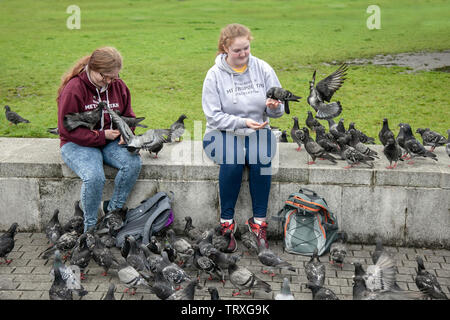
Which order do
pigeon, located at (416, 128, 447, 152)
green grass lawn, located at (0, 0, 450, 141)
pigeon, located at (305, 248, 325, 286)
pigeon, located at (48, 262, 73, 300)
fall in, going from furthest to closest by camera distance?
green grass lawn, located at (0, 0, 450, 141) → pigeon, located at (416, 128, 447, 152) → pigeon, located at (305, 248, 325, 286) → pigeon, located at (48, 262, 73, 300)

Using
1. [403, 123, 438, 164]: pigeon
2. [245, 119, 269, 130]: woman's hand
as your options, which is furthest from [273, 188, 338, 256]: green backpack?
[403, 123, 438, 164]: pigeon

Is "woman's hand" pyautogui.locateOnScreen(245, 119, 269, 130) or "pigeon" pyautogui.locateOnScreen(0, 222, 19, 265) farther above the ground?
"woman's hand" pyautogui.locateOnScreen(245, 119, 269, 130)

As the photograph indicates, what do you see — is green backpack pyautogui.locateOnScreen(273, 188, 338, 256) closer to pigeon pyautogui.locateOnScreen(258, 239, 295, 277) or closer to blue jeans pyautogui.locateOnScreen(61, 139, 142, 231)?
pigeon pyautogui.locateOnScreen(258, 239, 295, 277)

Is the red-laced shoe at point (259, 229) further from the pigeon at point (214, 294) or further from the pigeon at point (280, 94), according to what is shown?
the pigeon at point (280, 94)

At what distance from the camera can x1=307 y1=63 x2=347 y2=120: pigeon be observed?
256 inches

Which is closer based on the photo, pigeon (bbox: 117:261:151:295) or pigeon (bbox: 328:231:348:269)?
pigeon (bbox: 117:261:151:295)

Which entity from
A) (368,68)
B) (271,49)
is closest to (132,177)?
(368,68)

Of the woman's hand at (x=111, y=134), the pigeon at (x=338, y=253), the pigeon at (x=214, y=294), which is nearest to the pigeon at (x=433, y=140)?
the pigeon at (x=338, y=253)

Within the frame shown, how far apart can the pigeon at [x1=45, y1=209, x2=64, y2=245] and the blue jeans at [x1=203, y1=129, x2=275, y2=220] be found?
1.96 metres

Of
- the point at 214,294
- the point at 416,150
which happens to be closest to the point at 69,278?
the point at 214,294

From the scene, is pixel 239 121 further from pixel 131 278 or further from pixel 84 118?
pixel 131 278

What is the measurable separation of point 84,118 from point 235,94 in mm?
1800
